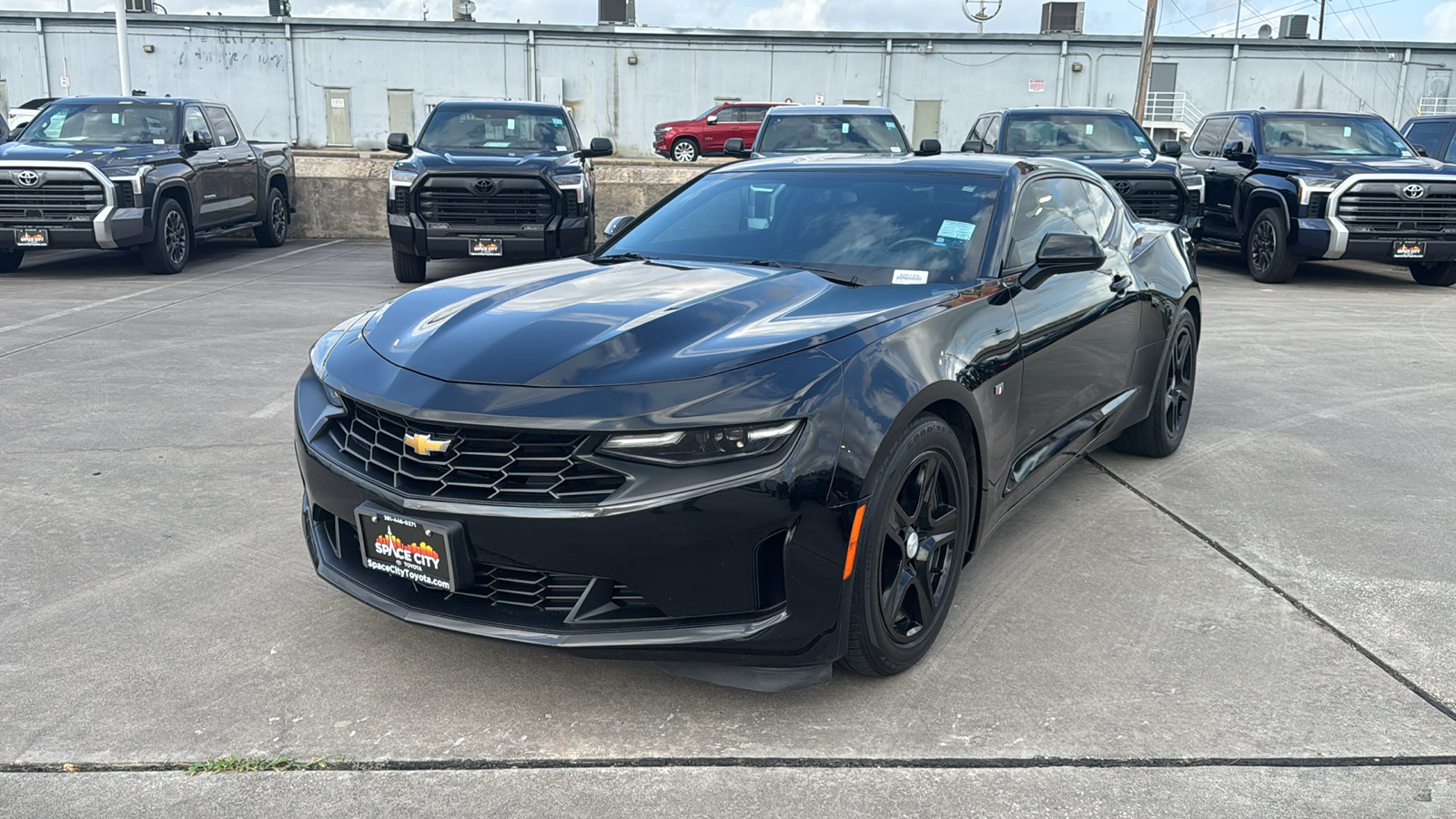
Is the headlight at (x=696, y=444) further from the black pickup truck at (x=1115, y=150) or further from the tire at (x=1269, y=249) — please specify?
the tire at (x=1269, y=249)

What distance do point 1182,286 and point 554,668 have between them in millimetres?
3830

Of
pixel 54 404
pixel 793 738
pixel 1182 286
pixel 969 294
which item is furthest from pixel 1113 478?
pixel 54 404

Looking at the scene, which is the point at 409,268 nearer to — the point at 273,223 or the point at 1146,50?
the point at 273,223

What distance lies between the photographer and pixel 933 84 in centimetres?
3672

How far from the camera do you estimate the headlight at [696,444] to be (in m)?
2.81

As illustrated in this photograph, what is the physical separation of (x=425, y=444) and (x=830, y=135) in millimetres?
10787

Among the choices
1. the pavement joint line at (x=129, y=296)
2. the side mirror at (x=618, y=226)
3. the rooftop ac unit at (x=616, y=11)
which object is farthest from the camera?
the rooftop ac unit at (x=616, y=11)

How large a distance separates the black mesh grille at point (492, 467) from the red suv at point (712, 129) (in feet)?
92.4

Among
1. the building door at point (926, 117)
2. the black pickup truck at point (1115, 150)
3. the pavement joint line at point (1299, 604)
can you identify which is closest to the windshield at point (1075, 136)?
the black pickup truck at point (1115, 150)

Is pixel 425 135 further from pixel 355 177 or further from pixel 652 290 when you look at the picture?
pixel 652 290

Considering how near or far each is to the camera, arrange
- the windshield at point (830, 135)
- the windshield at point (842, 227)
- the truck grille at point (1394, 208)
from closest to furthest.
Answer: the windshield at point (842, 227) → the truck grille at point (1394, 208) → the windshield at point (830, 135)

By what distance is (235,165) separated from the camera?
13.5 metres

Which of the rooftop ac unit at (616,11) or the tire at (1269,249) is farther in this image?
the rooftop ac unit at (616,11)

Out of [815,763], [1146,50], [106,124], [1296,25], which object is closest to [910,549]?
[815,763]
